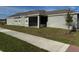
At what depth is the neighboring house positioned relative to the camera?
23.5 feet

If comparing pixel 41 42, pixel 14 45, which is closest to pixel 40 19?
pixel 41 42

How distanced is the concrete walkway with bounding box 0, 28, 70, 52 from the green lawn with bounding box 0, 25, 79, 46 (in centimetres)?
7

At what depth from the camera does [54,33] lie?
7176mm

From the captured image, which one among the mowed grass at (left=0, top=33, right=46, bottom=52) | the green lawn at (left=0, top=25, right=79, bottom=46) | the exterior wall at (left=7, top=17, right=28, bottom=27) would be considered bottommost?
the mowed grass at (left=0, top=33, right=46, bottom=52)

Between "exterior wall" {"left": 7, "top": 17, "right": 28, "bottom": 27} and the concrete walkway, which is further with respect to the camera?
"exterior wall" {"left": 7, "top": 17, "right": 28, "bottom": 27}

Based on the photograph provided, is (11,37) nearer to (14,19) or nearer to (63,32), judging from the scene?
(14,19)

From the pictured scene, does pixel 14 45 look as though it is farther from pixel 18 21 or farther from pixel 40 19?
pixel 40 19

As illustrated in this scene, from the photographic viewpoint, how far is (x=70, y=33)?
7164 mm

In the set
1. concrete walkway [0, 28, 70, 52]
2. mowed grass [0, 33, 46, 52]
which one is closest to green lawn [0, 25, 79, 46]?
concrete walkway [0, 28, 70, 52]

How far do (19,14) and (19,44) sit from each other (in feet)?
1.94

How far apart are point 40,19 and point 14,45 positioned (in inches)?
28.3

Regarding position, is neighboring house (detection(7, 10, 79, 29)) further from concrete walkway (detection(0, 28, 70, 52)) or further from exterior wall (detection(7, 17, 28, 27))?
concrete walkway (detection(0, 28, 70, 52))

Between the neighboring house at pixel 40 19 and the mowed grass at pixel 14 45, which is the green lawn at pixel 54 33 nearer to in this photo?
the neighboring house at pixel 40 19
